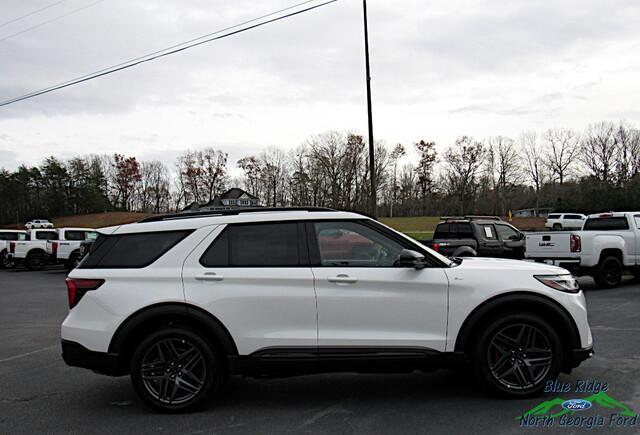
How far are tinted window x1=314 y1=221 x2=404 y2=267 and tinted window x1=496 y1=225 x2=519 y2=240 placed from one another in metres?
11.1

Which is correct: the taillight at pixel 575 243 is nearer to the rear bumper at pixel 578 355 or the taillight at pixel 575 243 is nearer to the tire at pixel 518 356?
the rear bumper at pixel 578 355

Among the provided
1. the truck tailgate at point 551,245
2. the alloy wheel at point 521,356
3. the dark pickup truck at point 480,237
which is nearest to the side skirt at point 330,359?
the alloy wheel at point 521,356

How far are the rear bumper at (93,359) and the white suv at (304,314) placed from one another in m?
0.01

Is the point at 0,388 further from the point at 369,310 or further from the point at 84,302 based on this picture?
the point at 369,310

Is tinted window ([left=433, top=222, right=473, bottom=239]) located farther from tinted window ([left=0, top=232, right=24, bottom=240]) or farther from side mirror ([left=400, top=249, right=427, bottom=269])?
tinted window ([left=0, top=232, right=24, bottom=240])

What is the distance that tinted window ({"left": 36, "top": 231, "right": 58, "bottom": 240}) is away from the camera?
23906 mm

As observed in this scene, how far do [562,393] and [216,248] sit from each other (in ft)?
11.5

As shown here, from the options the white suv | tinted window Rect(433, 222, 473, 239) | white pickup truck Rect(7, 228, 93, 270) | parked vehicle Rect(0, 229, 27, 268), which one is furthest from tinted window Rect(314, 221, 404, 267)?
parked vehicle Rect(0, 229, 27, 268)

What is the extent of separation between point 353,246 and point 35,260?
23173 millimetres

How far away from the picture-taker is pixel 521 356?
184 inches

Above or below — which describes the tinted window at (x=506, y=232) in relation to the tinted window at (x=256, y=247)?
below

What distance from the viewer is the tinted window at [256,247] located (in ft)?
15.4

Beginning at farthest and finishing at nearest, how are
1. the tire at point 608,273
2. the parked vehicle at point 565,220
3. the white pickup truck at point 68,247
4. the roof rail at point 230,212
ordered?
1. the parked vehicle at point 565,220
2. the white pickup truck at point 68,247
3. the tire at point 608,273
4. the roof rail at point 230,212

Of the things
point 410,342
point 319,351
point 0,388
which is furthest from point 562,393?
point 0,388
